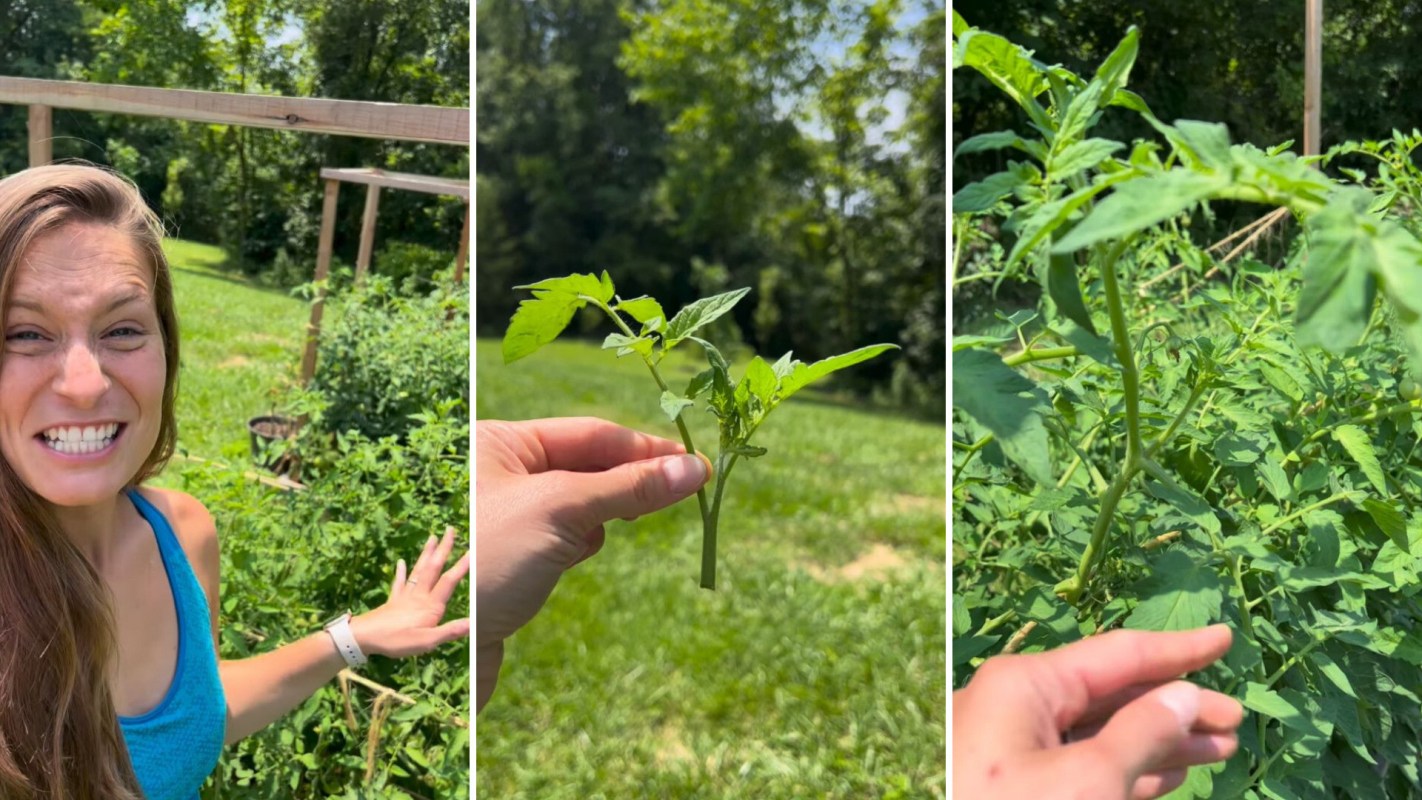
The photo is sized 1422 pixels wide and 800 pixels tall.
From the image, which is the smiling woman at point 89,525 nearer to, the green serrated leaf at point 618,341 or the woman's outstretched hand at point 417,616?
the woman's outstretched hand at point 417,616

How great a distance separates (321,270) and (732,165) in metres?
5.23

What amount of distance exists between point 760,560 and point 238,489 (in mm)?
2193

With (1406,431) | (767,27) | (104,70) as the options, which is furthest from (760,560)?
(767,27)

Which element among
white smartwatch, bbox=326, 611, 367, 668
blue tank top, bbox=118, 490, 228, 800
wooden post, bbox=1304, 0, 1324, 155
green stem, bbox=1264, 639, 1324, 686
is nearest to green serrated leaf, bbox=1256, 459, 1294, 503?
green stem, bbox=1264, 639, 1324, 686

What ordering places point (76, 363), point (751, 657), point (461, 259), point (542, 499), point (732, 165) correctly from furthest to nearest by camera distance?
1. point (732, 165)
2. point (751, 657)
3. point (461, 259)
4. point (542, 499)
5. point (76, 363)

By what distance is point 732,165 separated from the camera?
7410mm

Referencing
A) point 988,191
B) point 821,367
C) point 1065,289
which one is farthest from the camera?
point 821,367

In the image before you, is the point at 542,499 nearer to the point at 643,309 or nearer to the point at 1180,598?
the point at 643,309

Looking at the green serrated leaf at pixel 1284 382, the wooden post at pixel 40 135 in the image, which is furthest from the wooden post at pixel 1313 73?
the wooden post at pixel 40 135

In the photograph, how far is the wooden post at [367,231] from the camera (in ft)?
7.71

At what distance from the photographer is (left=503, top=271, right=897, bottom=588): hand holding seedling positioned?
31.0 inches

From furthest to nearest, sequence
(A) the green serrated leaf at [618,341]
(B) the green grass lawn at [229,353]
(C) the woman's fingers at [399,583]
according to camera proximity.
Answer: (B) the green grass lawn at [229,353]
(C) the woman's fingers at [399,583]
(A) the green serrated leaf at [618,341]

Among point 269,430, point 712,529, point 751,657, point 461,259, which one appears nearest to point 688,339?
point 712,529

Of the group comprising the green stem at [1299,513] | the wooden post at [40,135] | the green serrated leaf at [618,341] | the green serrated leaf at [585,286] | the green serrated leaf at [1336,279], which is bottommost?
the green stem at [1299,513]
